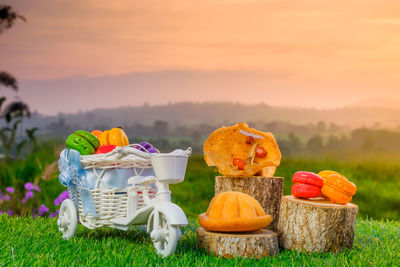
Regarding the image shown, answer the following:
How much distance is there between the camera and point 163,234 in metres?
4.05

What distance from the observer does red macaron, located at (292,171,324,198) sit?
190 inches

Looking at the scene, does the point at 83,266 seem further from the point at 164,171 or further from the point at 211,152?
the point at 211,152

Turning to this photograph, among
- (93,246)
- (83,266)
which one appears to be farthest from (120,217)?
(83,266)

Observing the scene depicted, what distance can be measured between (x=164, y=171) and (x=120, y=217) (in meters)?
0.95

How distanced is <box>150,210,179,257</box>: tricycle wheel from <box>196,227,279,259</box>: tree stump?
1.45ft

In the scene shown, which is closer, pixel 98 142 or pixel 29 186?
pixel 98 142

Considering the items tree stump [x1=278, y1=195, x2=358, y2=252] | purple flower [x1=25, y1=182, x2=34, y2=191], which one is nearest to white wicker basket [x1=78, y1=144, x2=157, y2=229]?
tree stump [x1=278, y1=195, x2=358, y2=252]

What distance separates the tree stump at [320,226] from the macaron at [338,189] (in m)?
0.08

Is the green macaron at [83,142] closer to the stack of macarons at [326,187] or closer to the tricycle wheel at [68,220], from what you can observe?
the tricycle wheel at [68,220]

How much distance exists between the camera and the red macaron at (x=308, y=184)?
482 centimetres

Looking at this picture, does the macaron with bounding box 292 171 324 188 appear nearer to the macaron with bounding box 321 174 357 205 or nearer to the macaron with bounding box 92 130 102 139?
the macaron with bounding box 321 174 357 205

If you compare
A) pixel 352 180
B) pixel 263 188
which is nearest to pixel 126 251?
pixel 263 188

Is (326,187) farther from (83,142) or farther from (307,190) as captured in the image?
(83,142)

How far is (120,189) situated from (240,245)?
1.41 meters
